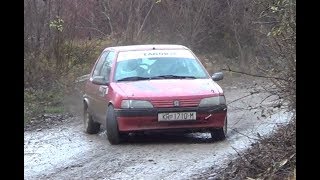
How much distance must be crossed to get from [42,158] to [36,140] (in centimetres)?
182

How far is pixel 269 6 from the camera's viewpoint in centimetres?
743

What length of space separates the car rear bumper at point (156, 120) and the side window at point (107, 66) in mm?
1313

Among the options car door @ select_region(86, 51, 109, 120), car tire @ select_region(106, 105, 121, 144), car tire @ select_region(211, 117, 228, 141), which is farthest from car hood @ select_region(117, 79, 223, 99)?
car door @ select_region(86, 51, 109, 120)

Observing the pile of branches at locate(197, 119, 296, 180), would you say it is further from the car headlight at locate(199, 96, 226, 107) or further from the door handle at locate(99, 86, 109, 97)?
the door handle at locate(99, 86, 109, 97)

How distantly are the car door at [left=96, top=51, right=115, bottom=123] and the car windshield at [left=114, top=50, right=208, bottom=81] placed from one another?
0.76ft

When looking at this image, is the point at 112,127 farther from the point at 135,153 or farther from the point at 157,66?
the point at 157,66

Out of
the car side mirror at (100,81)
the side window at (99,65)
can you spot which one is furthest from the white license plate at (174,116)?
the side window at (99,65)

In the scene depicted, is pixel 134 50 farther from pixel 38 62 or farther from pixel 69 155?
pixel 38 62

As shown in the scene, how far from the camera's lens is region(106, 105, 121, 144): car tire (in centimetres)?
958

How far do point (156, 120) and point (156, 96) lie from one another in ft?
1.13

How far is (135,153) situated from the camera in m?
8.99

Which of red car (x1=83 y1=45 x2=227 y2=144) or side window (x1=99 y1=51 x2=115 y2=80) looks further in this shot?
side window (x1=99 y1=51 x2=115 y2=80)

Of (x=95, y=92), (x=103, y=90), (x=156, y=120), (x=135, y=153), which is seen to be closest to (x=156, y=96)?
(x=156, y=120)
